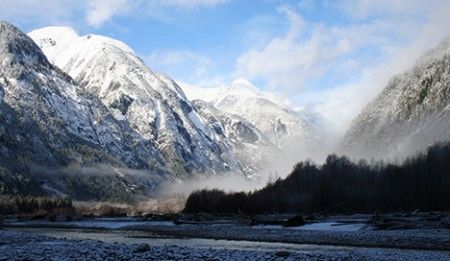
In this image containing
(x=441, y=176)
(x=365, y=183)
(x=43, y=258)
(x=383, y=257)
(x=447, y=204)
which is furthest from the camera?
(x=365, y=183)

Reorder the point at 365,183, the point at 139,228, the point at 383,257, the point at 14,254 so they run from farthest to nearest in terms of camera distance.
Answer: the point at 365,183 → the point at 139,228 → the point at 383,257 → the point at 14,254

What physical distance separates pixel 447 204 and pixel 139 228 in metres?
86.5

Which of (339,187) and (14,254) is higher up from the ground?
(339,187)

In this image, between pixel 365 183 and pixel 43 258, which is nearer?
pixel 43 258

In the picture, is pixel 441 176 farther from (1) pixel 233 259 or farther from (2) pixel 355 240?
(1) pixel 233 259

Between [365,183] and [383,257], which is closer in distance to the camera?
[383,257]

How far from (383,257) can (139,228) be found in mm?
99928

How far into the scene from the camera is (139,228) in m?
141

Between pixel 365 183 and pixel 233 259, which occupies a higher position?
pixel 365 183

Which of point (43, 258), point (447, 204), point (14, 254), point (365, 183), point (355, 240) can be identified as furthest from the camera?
point (365, 183)

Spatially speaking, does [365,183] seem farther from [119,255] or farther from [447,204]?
[119,255]

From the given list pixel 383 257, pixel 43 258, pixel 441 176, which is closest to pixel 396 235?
pixel 383 257

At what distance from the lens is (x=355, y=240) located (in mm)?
76875

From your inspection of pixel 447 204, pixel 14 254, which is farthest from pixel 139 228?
pixel 14 254
